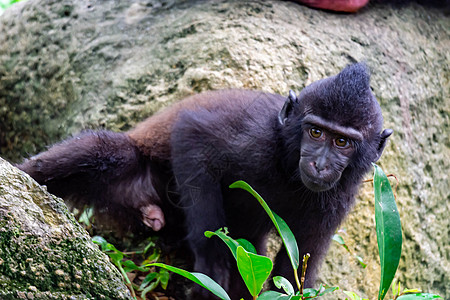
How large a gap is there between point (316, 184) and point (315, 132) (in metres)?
0.31

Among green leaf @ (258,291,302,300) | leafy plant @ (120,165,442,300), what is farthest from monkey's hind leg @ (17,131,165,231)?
green leaf @ (258,291,302,300)

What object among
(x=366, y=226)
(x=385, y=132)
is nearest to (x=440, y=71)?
(x=366, y=226)

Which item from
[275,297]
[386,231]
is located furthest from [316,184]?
[275,297]

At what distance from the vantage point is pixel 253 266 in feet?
8.62

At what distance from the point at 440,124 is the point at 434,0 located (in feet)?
5.54

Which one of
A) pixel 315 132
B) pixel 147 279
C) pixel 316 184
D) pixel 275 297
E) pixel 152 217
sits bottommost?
pixel 147 279

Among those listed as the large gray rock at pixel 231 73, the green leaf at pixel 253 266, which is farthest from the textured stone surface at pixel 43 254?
the large gray rock at pixel 231 73

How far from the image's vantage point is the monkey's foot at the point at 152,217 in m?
4.07

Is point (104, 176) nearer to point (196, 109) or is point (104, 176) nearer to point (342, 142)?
point (196, 109)

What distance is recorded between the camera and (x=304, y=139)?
345cm

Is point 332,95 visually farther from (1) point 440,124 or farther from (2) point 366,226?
(1) point 440,124

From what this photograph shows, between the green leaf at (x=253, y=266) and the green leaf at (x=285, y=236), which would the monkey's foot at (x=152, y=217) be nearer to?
the green leaf at (x=285, y=236)

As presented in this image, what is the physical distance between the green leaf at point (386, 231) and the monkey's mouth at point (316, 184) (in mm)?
417

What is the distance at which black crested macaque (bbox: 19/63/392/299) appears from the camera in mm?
3396
